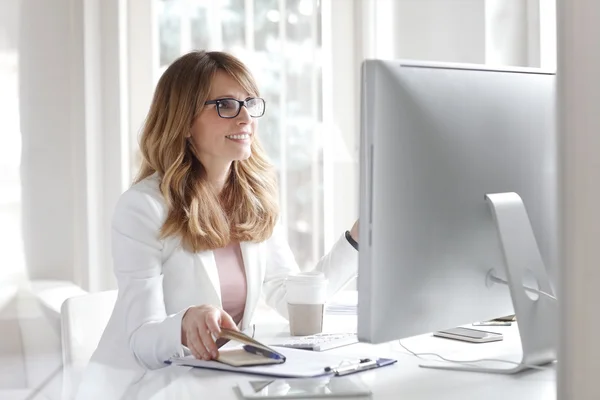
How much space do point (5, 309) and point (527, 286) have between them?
1.77 m

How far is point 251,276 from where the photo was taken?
1.97 meters

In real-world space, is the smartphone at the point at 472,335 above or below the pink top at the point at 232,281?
below

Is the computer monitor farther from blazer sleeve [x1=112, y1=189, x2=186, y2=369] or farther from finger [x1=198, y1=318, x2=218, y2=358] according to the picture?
blazer sleeve [x1=112, y1=189, x2=186, y2=369]

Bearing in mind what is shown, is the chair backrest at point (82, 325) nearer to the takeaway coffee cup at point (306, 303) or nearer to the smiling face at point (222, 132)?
the smiling face at point (222, 132)

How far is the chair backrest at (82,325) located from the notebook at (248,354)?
62 cm

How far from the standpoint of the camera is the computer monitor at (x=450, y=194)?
1096 mm

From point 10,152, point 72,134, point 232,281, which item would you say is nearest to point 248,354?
point 232,281

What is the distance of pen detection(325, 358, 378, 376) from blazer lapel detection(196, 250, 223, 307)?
57 centimetres

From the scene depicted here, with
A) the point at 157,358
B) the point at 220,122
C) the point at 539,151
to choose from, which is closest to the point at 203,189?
the point at 220,122

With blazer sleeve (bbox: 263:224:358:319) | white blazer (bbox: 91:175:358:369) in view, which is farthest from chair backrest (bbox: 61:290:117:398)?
blazer sleeve (bbox: 263:224:358:319)

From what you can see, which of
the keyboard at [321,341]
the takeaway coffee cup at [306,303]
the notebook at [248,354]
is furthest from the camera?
the takeaway coffee cup at [306,303]

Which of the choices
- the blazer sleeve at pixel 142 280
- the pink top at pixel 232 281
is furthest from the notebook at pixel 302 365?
the pink top at pixel 232 281

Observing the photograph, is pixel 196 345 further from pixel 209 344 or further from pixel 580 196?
pixel 580 196

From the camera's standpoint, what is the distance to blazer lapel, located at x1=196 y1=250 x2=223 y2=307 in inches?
72.4
